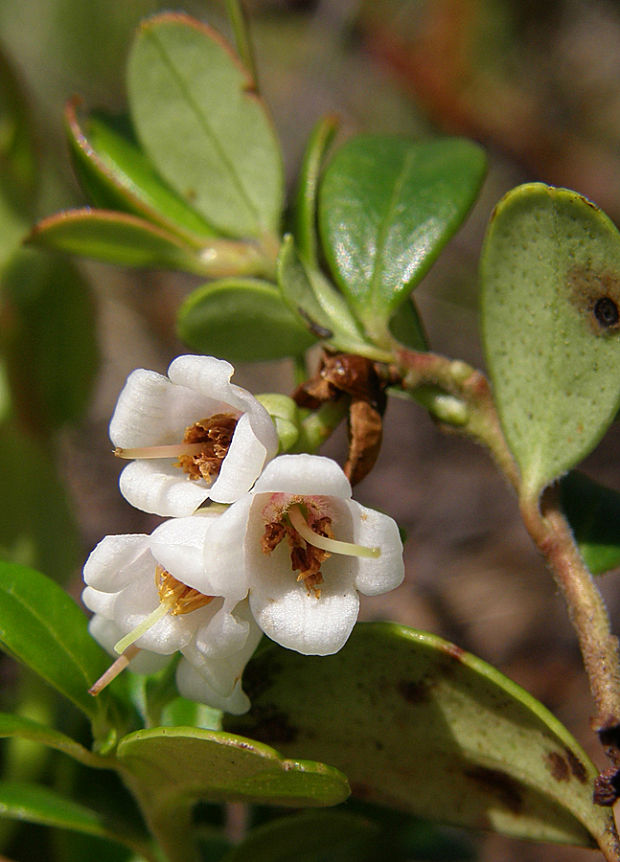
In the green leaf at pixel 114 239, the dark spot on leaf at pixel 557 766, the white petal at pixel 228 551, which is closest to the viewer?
the white petal at pixel 228 551

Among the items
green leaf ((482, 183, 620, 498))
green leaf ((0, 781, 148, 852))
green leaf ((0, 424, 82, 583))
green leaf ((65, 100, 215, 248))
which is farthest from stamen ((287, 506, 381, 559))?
green leaf ((0, 424, 82, 583))

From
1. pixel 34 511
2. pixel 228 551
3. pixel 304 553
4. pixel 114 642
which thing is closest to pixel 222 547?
pixel 228 551

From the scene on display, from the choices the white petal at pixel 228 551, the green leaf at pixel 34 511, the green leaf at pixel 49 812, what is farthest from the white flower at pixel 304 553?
the green leaf at pixel 34 511

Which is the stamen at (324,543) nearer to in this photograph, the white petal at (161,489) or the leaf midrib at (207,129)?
the white petal at (161,489)

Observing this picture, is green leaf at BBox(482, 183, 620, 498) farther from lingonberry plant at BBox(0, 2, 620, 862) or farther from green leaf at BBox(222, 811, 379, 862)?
green leaf at BBox(222, 811, 379, 862)

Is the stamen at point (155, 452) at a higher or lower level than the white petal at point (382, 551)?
lower

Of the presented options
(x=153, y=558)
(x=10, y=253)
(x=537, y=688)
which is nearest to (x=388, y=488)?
(x=537, y=688)
